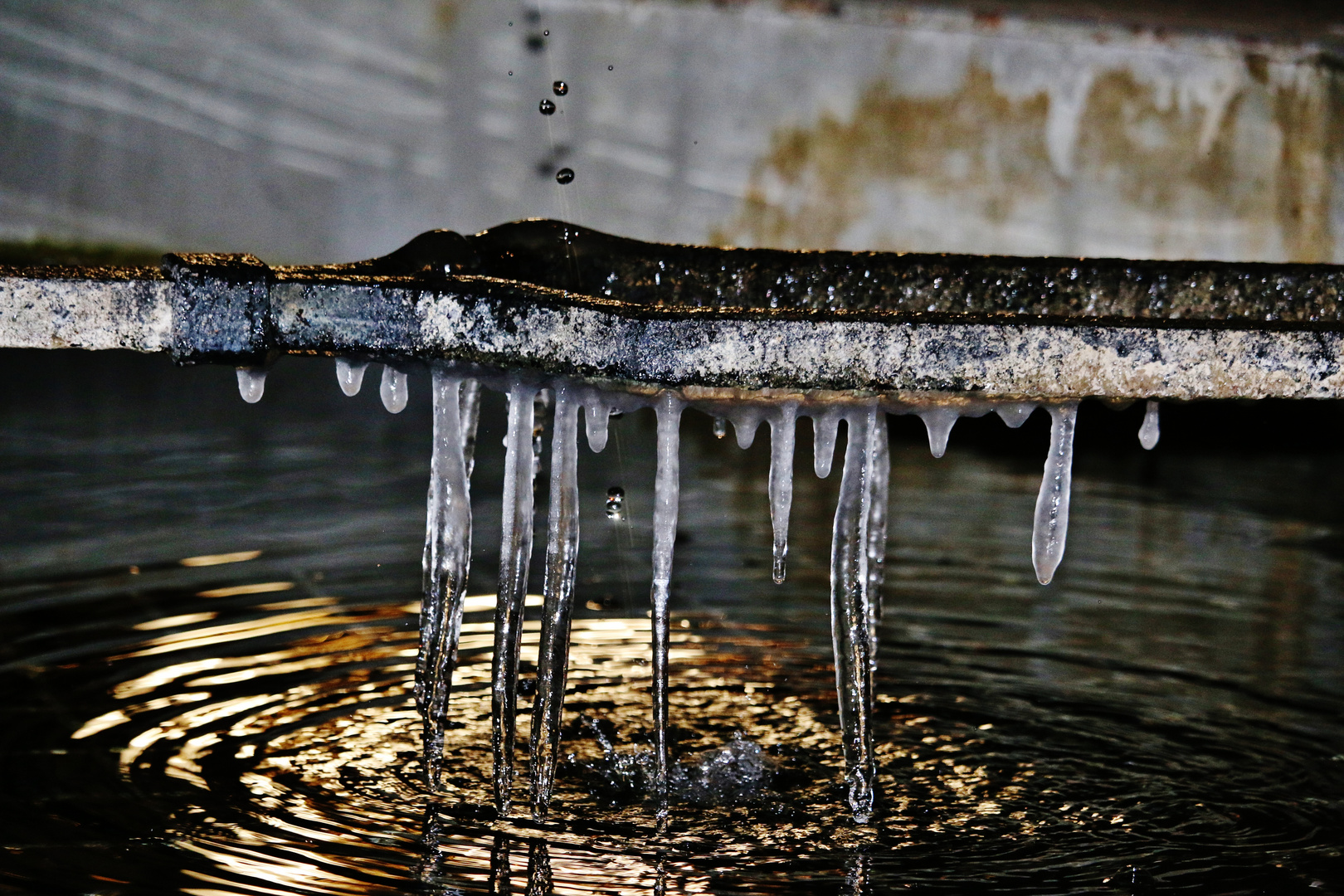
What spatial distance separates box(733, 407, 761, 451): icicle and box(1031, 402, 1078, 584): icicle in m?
0.50

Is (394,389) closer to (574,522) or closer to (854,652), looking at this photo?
(574,522)

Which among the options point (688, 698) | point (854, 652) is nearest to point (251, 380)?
point (854, 652)

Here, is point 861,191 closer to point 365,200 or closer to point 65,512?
point 365,200

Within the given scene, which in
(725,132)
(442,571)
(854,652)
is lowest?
(854,652)

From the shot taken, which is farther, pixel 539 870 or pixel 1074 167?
pixel 1074 167

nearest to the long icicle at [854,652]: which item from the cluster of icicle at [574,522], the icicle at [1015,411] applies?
the cluster of icicle at [574,522]

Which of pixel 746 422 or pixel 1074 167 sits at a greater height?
pixel 1074 167

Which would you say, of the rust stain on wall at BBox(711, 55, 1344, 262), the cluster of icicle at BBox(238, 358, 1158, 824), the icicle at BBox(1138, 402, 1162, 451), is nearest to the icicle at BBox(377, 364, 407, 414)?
the cluster of icicle at BBox(238, 358, 1158, 824)

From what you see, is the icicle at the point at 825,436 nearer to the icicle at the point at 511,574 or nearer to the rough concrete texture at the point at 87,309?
the icicle at the point at 511,574

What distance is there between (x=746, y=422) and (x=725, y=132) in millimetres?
8421

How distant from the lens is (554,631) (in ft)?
9.32

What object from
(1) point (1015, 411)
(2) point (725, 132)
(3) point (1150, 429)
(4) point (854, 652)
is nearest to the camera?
(1) point (1015, 411)

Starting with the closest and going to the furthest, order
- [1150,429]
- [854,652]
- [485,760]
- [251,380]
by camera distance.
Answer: [251,380] < [1150,429] < [854,652] < [485,760]

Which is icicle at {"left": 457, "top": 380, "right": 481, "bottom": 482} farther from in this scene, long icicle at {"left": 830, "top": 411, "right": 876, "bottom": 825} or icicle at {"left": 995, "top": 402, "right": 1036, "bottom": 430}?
icicle at {"left": 995, "top": 402, "right": 1036, "bottom": 430}
